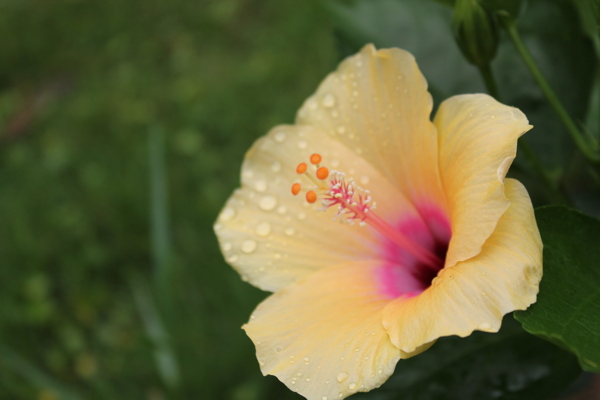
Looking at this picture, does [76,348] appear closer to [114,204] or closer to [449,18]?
[114,204]

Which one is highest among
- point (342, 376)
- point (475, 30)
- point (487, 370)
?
point (475, 30)

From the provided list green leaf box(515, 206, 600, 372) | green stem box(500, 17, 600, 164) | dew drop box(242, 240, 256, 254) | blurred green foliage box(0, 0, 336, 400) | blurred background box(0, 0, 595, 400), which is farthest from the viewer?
blurred green foliage box(0, 0, 336, 400)

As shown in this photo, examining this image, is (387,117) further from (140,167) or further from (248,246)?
(140,167)

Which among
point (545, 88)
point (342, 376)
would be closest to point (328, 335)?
point (342, 376)

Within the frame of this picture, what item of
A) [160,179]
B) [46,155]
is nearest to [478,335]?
[160,179]

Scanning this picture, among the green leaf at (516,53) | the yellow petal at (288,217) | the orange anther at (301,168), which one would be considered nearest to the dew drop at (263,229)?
the yellow petal at (288,217)

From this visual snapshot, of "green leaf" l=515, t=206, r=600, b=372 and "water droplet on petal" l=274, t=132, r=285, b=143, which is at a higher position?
"water droplet on petal" l=274, t=132, r=285, b=143

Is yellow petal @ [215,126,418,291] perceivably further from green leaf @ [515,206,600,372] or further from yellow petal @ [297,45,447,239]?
green leaf @ [515,206,600,372]

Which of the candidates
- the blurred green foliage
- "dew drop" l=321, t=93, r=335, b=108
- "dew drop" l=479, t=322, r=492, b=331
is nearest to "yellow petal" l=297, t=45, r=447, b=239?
"dew drop" l=321, t=93, r=335, b=108
